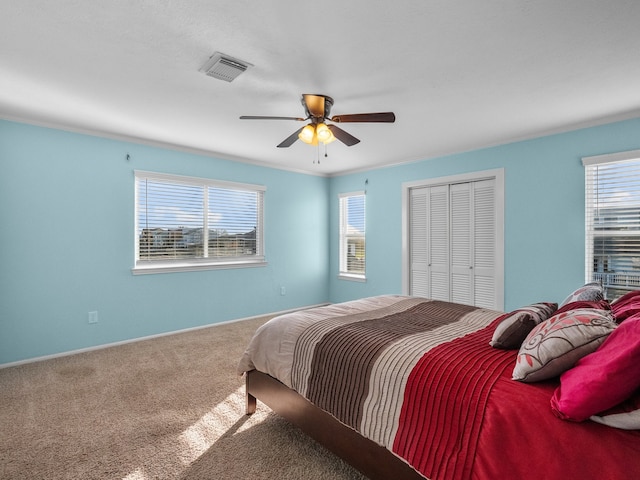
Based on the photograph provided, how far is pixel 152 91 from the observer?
2.76m

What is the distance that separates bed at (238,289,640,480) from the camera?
1141 mm

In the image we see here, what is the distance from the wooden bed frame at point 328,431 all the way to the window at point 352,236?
141 inches

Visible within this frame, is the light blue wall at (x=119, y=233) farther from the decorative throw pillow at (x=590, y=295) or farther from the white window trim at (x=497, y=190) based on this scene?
the decorative throw pillow at (x=590, y=295)

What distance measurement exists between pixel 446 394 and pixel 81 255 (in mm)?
3943

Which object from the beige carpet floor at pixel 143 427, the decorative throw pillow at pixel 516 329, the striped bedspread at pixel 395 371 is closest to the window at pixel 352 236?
the beige carpet floor at pixel 143 427

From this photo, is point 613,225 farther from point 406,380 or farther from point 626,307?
point 406,380

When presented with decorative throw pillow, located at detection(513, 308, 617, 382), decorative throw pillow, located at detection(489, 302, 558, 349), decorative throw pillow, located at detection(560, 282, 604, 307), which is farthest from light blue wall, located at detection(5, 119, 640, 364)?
decorative throw pillow, located at detection(513, 308, 617, 382)

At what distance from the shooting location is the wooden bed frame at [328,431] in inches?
60.8

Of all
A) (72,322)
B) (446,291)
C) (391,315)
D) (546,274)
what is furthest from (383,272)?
(72,322)

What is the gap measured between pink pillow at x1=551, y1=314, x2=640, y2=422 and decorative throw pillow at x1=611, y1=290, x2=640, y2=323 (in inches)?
19.9

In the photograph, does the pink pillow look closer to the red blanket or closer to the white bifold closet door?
the red blanket

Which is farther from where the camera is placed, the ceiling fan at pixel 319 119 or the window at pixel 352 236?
the window at pixel 352 236

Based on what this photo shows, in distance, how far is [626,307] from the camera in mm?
1731

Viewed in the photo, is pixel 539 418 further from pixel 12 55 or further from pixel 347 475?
pixel 12 55
